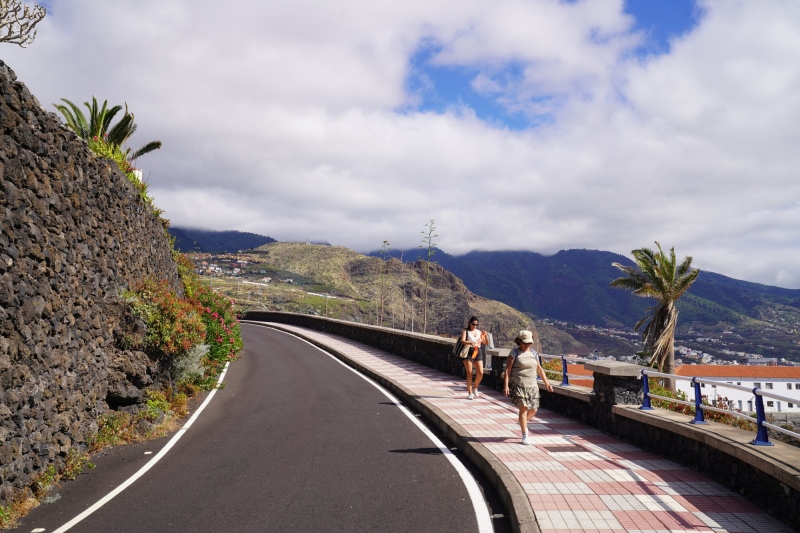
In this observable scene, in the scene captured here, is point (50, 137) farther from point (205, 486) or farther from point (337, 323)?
point (337, 323)

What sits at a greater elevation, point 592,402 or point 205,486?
point 592,402

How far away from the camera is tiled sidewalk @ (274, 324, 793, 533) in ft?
18.1

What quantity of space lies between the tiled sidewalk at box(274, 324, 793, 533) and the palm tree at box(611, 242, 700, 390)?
82.0 feet

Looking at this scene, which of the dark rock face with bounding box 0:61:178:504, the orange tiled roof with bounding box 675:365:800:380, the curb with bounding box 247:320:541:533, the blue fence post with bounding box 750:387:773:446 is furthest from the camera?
the orange tiled roof with bounding box 675:365:800:380

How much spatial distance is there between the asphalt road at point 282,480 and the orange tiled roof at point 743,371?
111 m

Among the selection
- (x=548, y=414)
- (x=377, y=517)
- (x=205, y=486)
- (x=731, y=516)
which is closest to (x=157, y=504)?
(x=205, y=486)

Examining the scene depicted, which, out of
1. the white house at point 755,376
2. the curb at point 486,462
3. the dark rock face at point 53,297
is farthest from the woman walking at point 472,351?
the white house at point 755,376

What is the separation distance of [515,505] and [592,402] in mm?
4955

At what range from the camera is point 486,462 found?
7.71 meters

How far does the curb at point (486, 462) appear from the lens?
5.66 metres

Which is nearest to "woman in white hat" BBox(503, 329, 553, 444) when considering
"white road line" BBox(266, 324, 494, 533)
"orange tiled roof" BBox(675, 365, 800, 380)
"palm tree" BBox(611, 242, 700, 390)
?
"white road line" BBox(266, 324, 494, 533)

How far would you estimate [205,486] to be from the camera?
7.18m

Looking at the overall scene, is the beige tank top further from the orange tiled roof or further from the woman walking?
the orange tiled roof

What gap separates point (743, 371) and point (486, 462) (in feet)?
415
